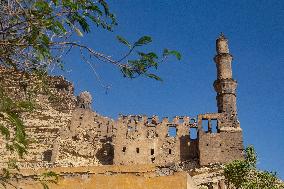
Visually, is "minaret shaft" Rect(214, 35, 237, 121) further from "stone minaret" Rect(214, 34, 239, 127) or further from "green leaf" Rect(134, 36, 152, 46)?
"green leaf" Rect(134, 36, 152, 46)

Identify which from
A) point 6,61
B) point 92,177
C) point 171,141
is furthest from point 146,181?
point 171,141

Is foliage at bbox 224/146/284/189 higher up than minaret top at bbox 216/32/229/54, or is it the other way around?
minaret top at bbox 216/32/229/54

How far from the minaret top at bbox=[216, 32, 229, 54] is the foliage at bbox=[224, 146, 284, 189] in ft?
52.8

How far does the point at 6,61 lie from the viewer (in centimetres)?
484

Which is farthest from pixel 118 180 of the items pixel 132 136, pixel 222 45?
pixel 222 45

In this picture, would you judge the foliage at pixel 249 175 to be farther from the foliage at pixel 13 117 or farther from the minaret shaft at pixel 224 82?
the foliage at pixel 13 117

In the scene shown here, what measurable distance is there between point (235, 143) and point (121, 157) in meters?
8.74

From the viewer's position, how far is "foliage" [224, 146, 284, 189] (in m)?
19.7

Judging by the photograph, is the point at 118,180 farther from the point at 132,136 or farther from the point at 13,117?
the point at 132,136

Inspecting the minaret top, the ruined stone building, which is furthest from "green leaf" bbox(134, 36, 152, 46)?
the minaret top

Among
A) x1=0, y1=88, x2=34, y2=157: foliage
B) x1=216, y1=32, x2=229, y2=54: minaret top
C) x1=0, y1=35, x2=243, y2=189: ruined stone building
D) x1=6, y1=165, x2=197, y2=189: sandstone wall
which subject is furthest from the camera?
x1=216, y1=32, x2=229, y2=54: minaret top

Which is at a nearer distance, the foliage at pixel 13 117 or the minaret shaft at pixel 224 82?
the foliage at pixel 13 117

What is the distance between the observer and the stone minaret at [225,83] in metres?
34.2

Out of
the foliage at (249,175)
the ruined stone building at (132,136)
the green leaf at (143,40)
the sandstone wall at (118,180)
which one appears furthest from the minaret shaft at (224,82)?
the green leaf at (143,40)
